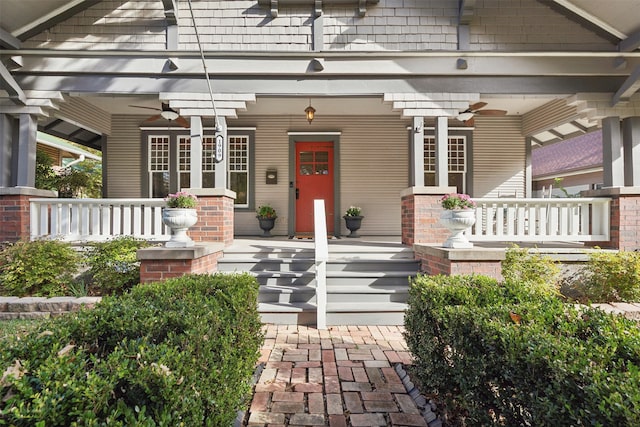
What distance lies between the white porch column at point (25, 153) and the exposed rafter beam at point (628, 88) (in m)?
9.18

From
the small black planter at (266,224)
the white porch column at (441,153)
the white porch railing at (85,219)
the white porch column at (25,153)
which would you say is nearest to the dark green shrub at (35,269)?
the white porch railing at (85,219)

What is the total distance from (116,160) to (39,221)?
2.87 m

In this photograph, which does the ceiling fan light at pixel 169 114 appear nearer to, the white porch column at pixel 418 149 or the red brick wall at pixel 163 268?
the red brick wall at pixel 163 268

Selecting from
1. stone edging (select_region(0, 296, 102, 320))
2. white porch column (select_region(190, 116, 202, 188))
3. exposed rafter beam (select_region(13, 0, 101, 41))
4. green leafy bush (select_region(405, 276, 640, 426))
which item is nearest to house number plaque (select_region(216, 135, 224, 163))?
white porch column (select_region(190, 116, 202, 188))

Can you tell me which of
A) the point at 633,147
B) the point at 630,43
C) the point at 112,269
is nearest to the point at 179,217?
the point at 112,269

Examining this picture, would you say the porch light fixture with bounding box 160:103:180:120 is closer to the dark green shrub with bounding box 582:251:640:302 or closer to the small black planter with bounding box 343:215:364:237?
the small black planter with bounding box 343:215:364:237

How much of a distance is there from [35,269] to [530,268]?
6335mm

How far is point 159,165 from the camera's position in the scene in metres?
7.74

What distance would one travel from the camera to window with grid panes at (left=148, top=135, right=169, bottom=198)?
773cm

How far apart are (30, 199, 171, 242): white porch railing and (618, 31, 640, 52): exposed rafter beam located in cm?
770

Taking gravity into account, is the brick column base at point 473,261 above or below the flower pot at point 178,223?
below

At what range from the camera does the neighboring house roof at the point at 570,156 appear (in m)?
12.2

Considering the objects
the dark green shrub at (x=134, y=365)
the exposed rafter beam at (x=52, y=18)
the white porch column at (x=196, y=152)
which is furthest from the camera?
the white porch column at (x=196, y=152)

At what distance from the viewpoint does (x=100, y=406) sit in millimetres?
1079
